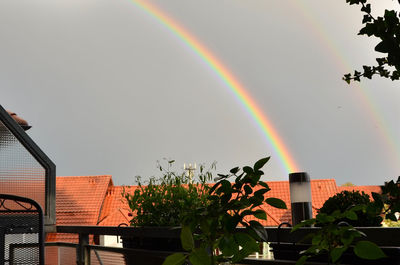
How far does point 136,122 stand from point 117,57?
3.87 m

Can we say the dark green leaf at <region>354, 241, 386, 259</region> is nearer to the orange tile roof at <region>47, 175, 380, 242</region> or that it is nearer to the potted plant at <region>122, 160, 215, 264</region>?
the potted plant at <region>122, 160, 215, 264</region>

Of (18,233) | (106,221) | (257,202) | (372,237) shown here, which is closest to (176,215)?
(18,233)

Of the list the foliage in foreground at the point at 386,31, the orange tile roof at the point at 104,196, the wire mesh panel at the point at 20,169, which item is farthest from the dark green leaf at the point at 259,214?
the orange tile roof at the point at 104,196

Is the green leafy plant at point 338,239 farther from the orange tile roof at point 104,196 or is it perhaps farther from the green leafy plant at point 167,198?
the orange tile roof at point 104,196

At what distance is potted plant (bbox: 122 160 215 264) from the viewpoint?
77.7 inches

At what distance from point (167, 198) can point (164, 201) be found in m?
0.02

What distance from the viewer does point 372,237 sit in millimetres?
1072

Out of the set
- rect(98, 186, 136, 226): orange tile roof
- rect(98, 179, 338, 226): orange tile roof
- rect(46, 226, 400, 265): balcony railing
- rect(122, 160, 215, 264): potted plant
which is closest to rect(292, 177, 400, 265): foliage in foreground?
rect(46, 226, 400, 265): balcony railing

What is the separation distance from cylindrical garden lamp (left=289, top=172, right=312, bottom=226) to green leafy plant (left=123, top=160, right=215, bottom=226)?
81 centimetres

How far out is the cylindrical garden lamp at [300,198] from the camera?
2.68 metres

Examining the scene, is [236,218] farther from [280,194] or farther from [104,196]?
[280,194]

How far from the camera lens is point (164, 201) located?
2.04m

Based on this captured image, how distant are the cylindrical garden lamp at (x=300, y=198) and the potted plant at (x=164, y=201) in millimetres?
834

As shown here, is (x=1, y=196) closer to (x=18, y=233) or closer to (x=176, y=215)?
(x=18, y=233)
